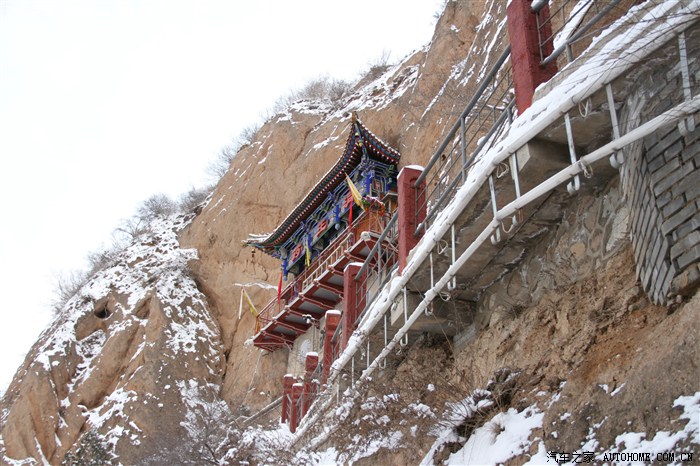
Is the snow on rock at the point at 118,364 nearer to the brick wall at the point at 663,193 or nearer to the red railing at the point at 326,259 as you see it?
the red railing at the point at 326,259

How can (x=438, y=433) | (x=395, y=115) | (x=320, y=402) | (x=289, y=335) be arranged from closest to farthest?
1. (x=438, y=433)
2. (x=320, y=402)
3. (x=289, y=335)
4. (x=395, y=115)

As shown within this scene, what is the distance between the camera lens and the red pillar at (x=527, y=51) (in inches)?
277

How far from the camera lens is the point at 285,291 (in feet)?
95.2

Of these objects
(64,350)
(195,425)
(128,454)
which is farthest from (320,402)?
(64,350)

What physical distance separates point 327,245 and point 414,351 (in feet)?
69.6

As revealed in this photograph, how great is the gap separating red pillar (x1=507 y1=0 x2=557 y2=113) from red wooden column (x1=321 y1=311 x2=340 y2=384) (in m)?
6.58

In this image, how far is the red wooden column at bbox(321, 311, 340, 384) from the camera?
1253 centimetres

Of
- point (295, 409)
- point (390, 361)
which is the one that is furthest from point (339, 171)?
point (390, 361)

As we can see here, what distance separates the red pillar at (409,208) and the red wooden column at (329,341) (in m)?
3.73

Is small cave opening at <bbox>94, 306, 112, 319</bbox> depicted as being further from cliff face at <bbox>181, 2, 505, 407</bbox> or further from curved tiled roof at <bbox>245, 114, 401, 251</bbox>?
curved tiled roof at <bbox>245, 114, 401, 251</bbox>

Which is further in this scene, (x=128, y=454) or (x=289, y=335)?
(x=289, y=335)

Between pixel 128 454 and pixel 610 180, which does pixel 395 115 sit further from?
pixel 610 180

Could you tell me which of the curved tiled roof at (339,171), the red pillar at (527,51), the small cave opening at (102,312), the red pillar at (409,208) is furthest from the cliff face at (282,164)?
the red pillar at (527,51)

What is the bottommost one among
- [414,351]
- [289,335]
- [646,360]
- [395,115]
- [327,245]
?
[646,360]
